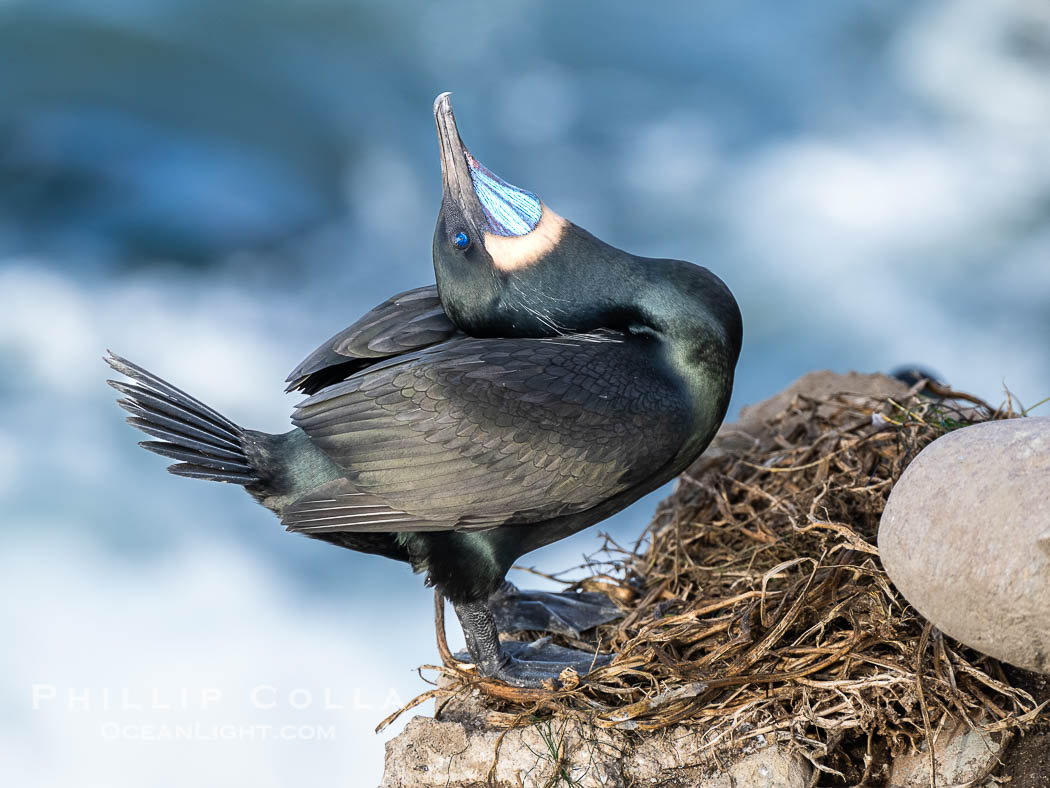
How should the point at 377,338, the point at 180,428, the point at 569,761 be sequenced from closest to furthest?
the point at 569,761
the point at 180,428
the point at 377,338

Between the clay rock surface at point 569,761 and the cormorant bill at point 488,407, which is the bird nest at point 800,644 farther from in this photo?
the cormorant bill at point 488,407

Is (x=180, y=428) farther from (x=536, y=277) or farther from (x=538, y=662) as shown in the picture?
(x=538, y=662)

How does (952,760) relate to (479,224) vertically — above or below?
below

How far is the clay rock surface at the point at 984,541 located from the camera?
7.68 ft

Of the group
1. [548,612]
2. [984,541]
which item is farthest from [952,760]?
[548,612]

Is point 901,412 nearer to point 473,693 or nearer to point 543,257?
point 543,257

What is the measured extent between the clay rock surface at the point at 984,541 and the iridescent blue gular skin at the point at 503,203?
1.24 meters

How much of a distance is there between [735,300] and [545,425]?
29.3 inches

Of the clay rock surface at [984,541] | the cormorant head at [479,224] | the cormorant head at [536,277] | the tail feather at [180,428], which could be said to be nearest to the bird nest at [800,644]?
the clay rock surface at [984,541]

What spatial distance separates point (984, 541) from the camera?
7.85ft

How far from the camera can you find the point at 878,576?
9.58 feet

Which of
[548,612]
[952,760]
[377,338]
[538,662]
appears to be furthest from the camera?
A: [548,612]

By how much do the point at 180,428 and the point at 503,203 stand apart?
1.10 m

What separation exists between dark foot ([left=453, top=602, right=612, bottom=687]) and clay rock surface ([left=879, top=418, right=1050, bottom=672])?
100 centimetres
